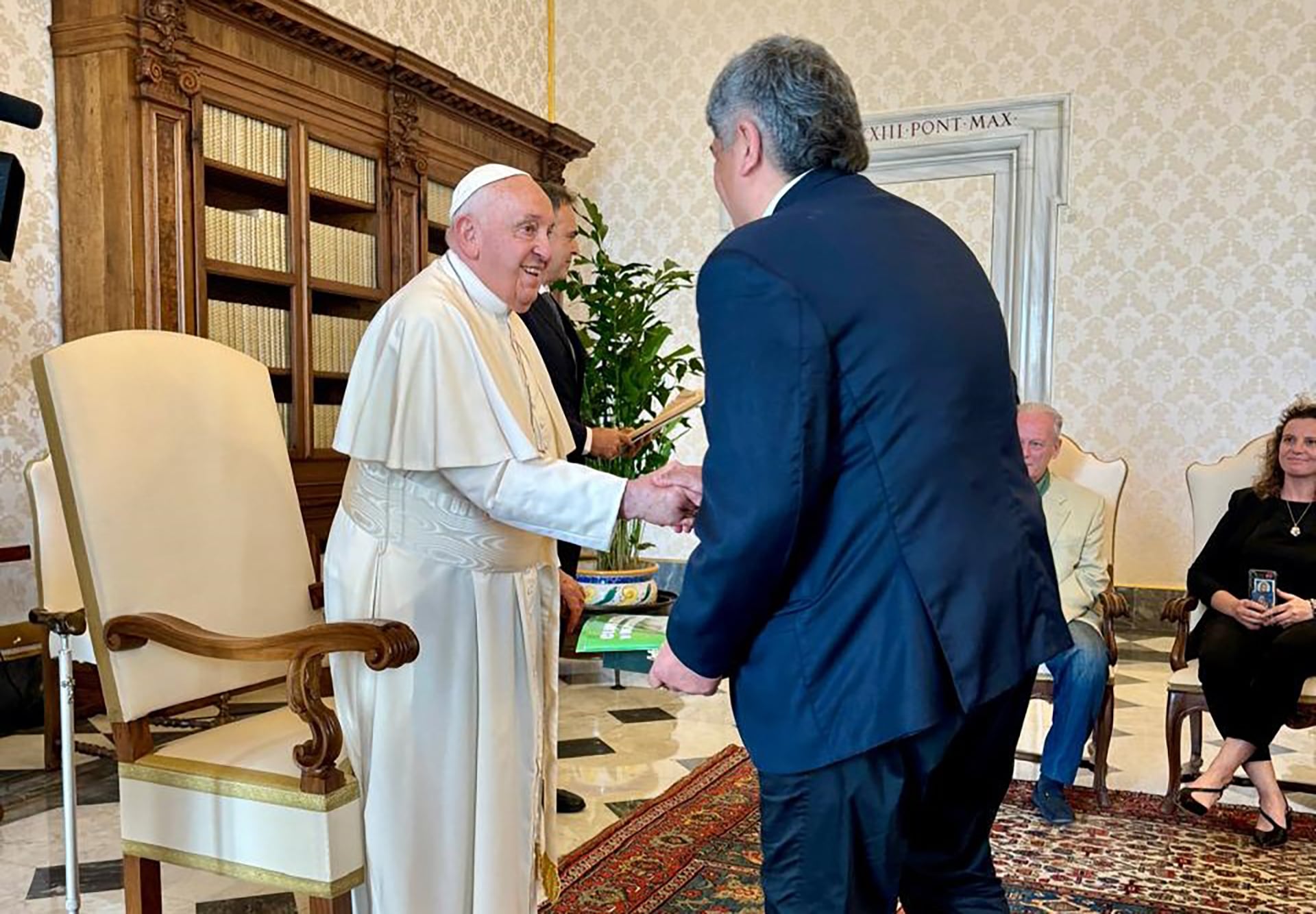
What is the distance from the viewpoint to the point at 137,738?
6.63 ft

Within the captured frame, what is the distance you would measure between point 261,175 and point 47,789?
8.36 ft

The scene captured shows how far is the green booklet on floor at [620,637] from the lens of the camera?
6.85ft

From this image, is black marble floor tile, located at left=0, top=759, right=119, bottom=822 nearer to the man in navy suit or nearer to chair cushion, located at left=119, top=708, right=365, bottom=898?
chair cushion, located at left=119, top=708, right=365, bottom=898

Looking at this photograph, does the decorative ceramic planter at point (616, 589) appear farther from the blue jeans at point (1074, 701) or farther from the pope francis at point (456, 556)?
the pope francis at point (456, 556)

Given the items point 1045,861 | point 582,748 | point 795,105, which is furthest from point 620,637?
point 582,748

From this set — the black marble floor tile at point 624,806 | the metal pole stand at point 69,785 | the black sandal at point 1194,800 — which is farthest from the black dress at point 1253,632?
the metal pole stand at point 69,785

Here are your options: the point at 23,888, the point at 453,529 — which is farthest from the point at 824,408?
the point at 23,888

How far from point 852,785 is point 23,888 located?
94.8 inches

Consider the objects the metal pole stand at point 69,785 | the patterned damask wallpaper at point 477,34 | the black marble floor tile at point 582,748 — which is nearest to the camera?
the metal pole stand at point 69,785

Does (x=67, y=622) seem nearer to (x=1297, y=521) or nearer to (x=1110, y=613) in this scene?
(x=1110, y=613)

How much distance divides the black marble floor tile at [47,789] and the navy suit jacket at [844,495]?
278cm

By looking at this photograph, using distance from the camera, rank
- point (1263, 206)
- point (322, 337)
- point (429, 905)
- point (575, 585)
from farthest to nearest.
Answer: point (1263, 206)
point (322, 337)
point (575, 585)
point (429, 905)

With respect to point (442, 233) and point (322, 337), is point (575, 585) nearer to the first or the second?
point (322, 337)

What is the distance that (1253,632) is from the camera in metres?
3.48
